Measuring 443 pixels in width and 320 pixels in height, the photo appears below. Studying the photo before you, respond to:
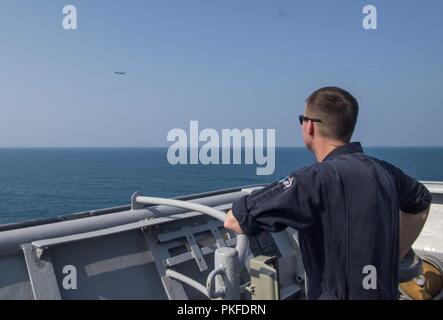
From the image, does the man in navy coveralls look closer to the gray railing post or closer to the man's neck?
the man's neck

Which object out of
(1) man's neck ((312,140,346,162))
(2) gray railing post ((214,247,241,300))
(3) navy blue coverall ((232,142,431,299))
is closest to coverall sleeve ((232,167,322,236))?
(3) navy blue coverall ((232,142,431,299))

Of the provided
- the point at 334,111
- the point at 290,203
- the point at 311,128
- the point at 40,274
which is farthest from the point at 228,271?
the point at 40,274

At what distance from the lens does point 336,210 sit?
5.84ft

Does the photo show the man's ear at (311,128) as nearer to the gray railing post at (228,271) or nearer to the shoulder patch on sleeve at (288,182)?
the shoulder patch on sleeve at (288,182)

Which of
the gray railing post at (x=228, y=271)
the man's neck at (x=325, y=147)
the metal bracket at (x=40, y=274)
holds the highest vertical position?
the man's neck at (x=325, y=147)

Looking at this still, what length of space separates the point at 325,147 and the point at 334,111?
0.62ft

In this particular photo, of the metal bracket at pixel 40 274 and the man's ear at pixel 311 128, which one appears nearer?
A: the man's ear at pixel 311 128

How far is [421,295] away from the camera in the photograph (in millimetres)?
3965

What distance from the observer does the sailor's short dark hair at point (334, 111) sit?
6.28 ft

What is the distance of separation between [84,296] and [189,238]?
3.72 ft

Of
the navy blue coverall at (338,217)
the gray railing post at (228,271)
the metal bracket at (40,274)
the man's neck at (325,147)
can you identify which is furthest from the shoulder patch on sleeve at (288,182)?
the metal bracket at (40,274)

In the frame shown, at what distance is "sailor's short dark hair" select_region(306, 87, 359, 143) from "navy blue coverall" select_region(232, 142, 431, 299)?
0.12 meters
